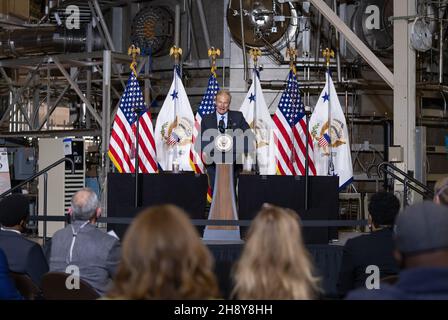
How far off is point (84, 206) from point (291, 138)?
6.40 m

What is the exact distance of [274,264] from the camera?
10.5 feet

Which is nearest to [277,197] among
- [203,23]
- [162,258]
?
[162,258]

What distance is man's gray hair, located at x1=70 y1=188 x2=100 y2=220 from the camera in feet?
16.7

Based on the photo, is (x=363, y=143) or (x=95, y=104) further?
(x=95, y=104)

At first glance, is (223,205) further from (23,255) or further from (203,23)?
(203,23)

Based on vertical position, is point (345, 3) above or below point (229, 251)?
above

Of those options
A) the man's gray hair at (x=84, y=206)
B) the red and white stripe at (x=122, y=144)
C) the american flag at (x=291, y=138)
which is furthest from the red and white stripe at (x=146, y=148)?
the man's gray hair at (x=84, y=206)

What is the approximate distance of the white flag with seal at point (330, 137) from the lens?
Answer: 446 inches

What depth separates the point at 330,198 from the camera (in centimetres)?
844

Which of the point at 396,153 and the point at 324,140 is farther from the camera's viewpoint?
the point at 324,140

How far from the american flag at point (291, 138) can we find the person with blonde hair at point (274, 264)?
7669mm
